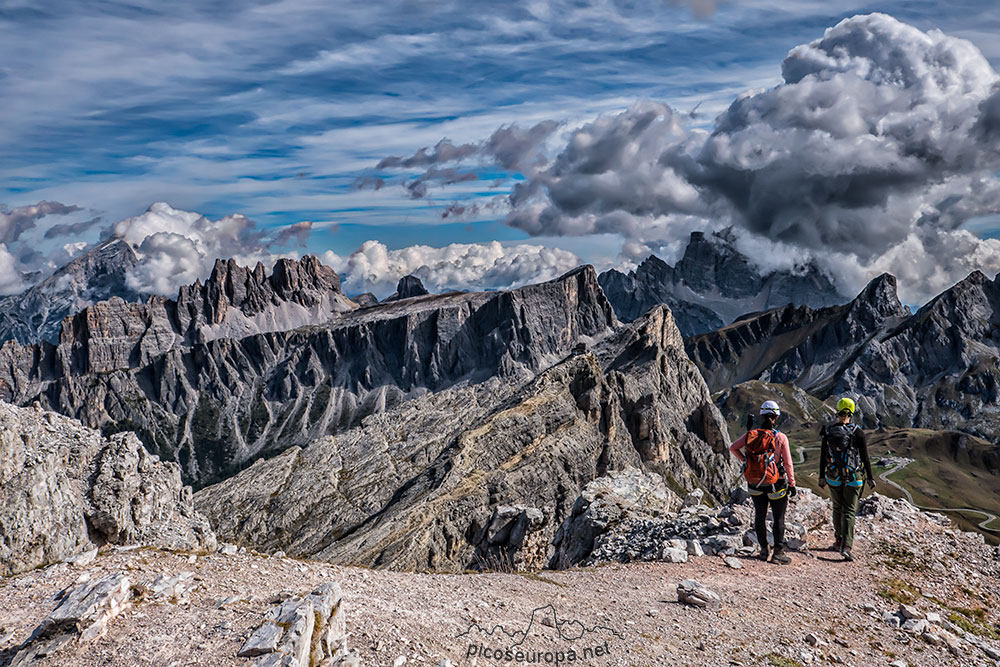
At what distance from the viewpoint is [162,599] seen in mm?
14719

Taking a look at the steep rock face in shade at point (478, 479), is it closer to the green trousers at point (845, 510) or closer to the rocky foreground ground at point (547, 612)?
the green trousers at point (845, 510)

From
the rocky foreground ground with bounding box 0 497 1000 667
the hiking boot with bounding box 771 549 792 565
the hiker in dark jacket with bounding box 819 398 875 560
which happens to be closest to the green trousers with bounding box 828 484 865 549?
the hiker in dark jacket with bounding box 819 398 875 560

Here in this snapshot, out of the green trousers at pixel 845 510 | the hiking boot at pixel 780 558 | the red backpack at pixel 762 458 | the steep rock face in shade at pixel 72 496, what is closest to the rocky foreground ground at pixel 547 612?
the hiking boot at pixel 780 558

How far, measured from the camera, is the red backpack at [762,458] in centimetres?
2248

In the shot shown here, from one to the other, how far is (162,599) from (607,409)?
14210 centimetres

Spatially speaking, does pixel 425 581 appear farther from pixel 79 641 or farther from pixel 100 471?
pixel 100 471

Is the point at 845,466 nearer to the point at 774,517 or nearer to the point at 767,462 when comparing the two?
the point at 774,517

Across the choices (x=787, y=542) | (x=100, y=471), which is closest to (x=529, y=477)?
(x=100, y=471)

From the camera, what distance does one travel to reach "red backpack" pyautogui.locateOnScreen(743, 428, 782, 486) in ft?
73.8

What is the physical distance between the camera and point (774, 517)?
76.8ft

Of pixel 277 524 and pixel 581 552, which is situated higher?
pixel 581 552

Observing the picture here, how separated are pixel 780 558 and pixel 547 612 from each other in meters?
10.7

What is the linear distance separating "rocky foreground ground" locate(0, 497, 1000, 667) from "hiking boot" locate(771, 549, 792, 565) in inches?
15.3

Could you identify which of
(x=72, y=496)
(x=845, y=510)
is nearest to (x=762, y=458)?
(x=845, y=510)
